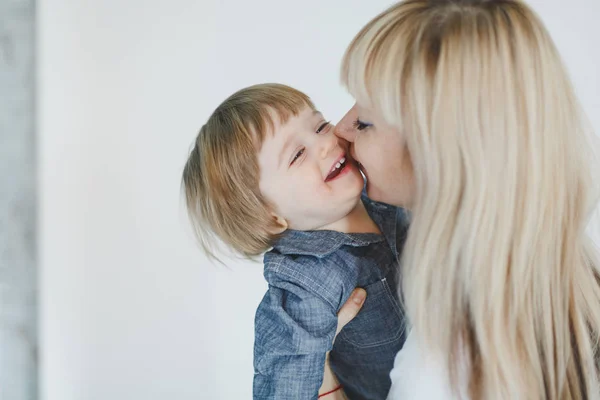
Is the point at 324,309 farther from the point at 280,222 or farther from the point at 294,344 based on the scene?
the point at 280,222

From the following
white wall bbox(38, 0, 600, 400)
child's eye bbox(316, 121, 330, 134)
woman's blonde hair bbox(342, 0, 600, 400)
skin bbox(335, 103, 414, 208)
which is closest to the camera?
woman's blonde hair bbox(342, 0, 600, 400)

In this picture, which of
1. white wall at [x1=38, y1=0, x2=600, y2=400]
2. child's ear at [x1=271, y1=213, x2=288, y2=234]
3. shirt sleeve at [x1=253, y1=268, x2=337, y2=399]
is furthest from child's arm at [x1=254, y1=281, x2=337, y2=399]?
white wall at [x1=38, y1=0, x2=600, y2=400]

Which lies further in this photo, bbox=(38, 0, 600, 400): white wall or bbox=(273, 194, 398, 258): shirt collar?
bbox=(38, 0, 600, 400): white wall

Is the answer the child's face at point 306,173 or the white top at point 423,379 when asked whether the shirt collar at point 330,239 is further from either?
the white top at point 423,379

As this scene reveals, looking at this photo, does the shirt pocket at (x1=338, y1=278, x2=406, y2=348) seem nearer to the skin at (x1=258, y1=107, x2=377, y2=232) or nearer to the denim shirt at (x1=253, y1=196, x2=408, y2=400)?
the denim shirt at (x1=253, y1=196, x2=408, y2=400)

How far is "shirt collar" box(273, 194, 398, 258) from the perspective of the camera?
1143mm

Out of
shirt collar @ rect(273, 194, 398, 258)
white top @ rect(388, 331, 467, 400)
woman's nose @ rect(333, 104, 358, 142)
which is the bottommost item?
white top @ rect(388, 331, 467, 400)

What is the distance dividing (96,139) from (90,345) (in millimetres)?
569

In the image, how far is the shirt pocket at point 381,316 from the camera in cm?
117

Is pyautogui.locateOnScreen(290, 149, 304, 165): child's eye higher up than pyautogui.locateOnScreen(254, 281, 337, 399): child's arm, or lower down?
higher up

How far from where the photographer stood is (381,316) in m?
1.17

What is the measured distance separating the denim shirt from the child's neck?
0.01 m

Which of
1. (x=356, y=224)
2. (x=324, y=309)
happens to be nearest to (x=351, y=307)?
(x=324, y=309)

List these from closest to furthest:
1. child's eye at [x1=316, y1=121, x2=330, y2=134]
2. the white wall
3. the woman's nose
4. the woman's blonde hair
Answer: the woman's blonde hair < the woman's nose < child's eye at [x1=316, y1=121, x2=330, y2=134] < the white wall
